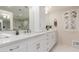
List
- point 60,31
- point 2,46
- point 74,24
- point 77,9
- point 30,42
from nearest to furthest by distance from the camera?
point 2,46 → point 30,42 → point 77,9 → point 74,24 → point 60,31

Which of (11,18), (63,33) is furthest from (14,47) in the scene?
(63,33)

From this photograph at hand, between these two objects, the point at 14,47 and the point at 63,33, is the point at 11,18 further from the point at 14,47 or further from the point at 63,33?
the point at 63,33

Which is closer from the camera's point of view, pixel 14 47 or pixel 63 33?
pixel 14 47

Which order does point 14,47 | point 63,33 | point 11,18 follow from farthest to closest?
point 63,33 → point 11,18 → point 14,47

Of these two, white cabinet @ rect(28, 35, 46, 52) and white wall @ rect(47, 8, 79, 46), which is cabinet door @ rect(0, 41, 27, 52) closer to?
white cabinet @ rect(28, 35, 46, 52)

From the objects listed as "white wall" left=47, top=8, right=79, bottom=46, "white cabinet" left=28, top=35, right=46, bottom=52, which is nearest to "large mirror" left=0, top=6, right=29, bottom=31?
"white cabinet" left=28, top=35, right=46, bottom=52

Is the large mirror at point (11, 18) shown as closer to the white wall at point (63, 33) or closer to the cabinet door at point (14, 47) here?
the cabinet door at point (14, 47)

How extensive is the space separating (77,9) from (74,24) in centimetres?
31

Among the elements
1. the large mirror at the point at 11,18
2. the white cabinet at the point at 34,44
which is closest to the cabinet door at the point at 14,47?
the white cabinet at the point at 34,44

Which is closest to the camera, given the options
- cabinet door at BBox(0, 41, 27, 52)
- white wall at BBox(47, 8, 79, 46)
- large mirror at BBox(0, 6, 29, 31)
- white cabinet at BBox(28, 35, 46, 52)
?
cabinet door at BBox(0, 41, 27, 52)

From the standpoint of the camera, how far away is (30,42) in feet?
4.33

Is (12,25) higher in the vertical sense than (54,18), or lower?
lower
